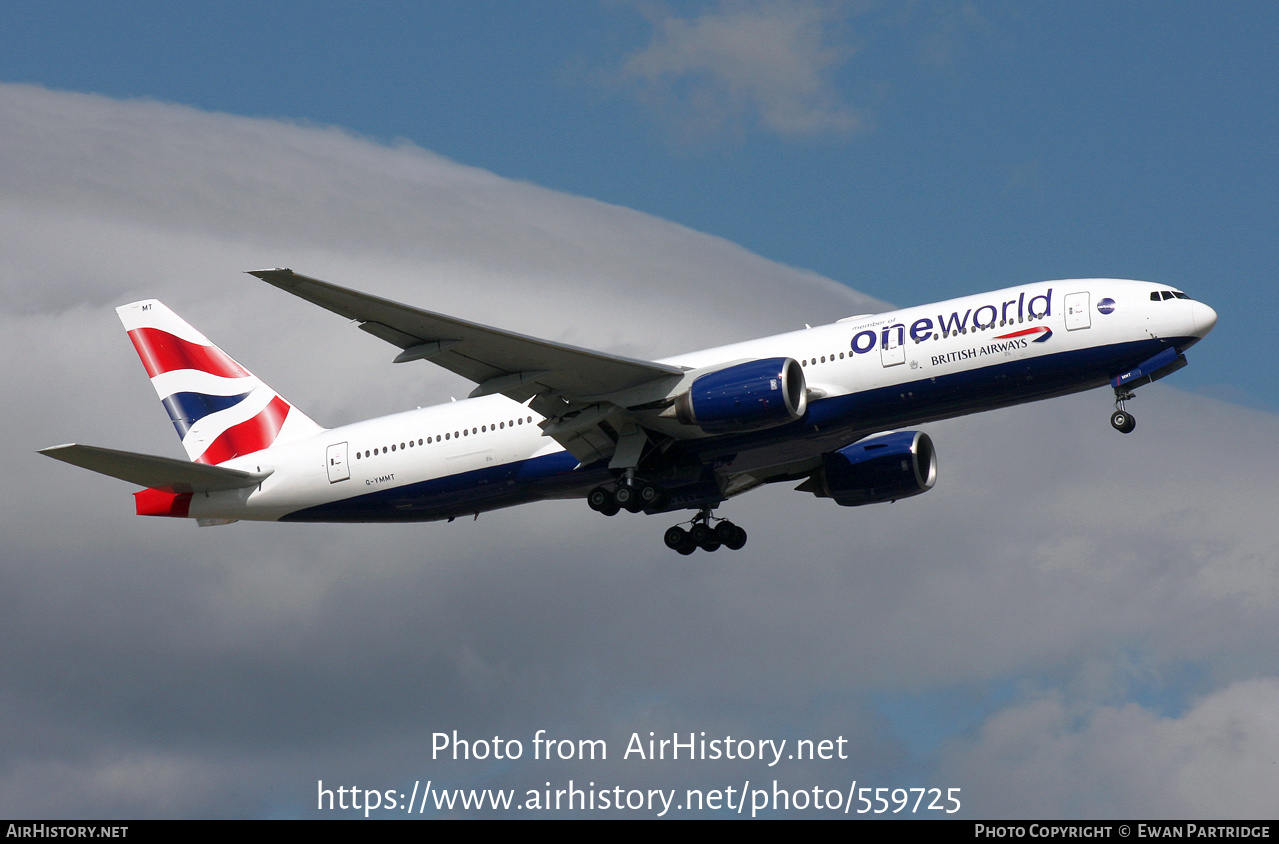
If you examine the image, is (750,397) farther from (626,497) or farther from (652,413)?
(626,497)

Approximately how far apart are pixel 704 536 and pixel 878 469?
553cm

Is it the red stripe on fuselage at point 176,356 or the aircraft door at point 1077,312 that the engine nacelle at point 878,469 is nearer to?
the aircraft door at point 1077,312

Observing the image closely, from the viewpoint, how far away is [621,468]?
39812 mm

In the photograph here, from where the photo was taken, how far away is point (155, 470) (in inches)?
1617

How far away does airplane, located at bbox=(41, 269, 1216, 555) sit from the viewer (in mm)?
36281

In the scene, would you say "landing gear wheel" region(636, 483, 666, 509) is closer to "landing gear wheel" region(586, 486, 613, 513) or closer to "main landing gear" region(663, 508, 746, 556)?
"landing gear wheel" region(586, 486, 613, 513)

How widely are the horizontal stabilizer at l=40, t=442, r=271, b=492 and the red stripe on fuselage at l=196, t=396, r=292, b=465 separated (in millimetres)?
1761

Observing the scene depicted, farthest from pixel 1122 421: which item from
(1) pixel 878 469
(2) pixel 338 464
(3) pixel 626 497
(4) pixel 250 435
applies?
(4) pixel 250 435

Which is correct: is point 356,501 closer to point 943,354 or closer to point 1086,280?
point 943,354

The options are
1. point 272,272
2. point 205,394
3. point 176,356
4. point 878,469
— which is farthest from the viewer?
point 176,356

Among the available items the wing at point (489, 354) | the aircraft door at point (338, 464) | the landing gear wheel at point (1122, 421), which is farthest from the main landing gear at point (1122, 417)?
the aircraft door at point (338, 464)

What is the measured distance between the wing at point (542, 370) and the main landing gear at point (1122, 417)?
1076 cm

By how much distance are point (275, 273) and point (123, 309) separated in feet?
62.2

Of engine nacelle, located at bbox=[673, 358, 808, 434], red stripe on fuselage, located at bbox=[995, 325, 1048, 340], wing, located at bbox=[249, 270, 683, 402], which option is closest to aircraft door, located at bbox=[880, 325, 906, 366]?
engine nacelle, located at bbox=[673, 358, 808, 434]
